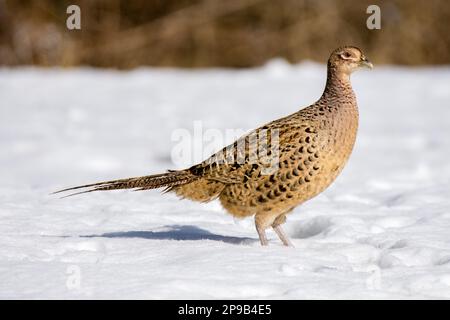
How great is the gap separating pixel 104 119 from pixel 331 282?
6196 mm

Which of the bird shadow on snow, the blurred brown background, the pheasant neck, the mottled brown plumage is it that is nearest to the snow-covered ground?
the bird shadow on snow

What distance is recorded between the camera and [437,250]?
14.3 feet

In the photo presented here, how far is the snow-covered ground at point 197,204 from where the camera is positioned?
12.3 feet

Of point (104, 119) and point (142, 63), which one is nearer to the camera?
point (104, 119)

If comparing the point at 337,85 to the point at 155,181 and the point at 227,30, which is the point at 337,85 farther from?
the point at 227,30

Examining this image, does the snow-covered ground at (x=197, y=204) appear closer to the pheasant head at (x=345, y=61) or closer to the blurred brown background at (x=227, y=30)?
the pheasant head at (x=345, y=61)

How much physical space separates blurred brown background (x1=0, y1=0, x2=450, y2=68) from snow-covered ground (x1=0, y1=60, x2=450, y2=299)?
2.60m

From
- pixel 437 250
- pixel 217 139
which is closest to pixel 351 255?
pixel 437 250

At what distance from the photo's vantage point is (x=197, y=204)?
5945 millimetres

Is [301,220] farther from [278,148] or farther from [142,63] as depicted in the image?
[142,63]

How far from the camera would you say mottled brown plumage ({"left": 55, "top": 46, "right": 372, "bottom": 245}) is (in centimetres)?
455

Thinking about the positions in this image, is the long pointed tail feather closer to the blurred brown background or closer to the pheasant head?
the pheasant head

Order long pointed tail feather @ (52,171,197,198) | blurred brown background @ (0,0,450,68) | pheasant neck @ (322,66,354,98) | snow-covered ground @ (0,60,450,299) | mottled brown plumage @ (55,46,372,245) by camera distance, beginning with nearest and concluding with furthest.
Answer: snow-covered ground @ (0,60,450,299)
mottled brown plumage @ (55,46,372,245)
long pointed tail feather @ (52,171,197,198)
pheasant neck @ (322,66,354,98)
blurred brown background @ (0,0,450,68)

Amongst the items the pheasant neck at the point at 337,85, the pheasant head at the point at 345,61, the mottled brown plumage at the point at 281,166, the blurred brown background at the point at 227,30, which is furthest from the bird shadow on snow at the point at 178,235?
the blurred brown background at the point at 227,30
